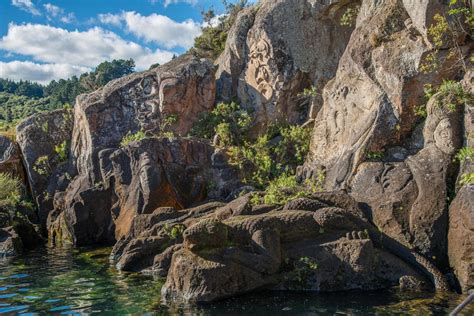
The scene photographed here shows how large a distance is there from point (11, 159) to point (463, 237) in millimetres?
19929

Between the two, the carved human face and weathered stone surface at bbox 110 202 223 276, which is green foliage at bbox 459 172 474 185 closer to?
the carved human face

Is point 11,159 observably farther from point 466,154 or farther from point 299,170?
point 466,154

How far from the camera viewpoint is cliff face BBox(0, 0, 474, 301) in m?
11.0

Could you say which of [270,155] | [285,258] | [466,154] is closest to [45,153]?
[270,155]

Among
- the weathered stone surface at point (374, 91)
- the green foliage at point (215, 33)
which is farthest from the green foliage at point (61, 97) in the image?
the weathered stone surface at point (374, 91)

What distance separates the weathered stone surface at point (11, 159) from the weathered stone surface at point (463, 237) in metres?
19.2

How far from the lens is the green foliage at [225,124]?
2067 centimetres

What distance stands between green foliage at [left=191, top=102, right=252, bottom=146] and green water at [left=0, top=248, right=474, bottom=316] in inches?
331

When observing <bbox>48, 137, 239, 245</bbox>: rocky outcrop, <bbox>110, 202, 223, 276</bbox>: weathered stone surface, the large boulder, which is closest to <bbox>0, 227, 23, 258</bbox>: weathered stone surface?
<bbox>48, 137, 239, 245</bbox>: rocky outcrop

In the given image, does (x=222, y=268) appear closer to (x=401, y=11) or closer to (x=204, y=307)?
(x=204, y=307)

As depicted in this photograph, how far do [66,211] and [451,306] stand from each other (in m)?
14.1

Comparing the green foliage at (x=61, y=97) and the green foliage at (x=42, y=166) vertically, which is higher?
the green foliage at (x=61, y=97)

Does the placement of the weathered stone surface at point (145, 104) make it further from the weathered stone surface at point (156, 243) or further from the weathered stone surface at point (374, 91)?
the weathered stone surface at point (156, 243)

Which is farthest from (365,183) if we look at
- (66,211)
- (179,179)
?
(66,211)
